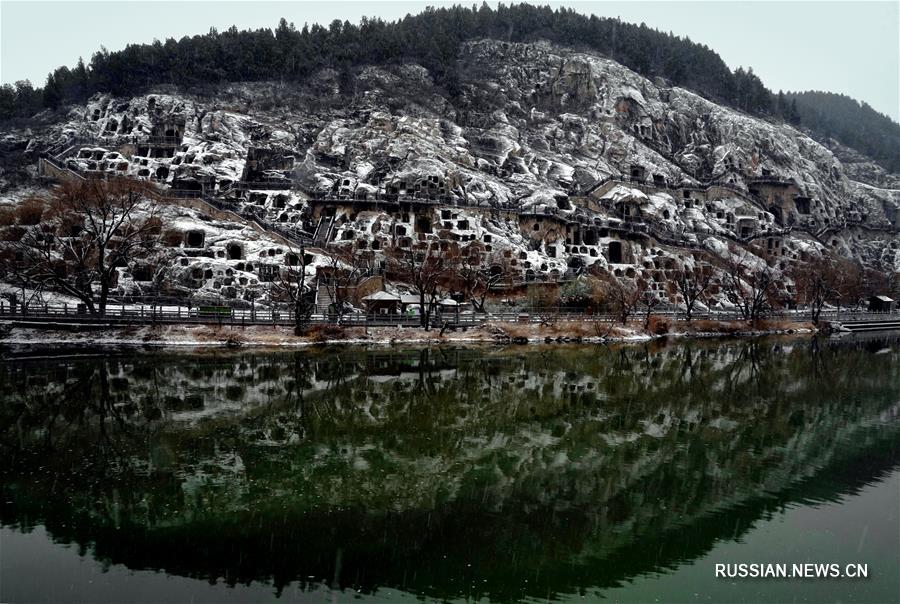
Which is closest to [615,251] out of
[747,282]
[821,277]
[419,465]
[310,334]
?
[747,282]

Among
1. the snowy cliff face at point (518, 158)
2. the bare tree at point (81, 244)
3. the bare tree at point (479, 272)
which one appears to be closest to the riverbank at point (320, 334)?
the bare tree at point (81, 244)

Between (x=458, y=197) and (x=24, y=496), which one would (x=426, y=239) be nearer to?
(x=458, y=197)

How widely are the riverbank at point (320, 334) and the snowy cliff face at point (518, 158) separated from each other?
622 inches

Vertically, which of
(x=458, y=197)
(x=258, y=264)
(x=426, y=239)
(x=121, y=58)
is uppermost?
(x=121, y=58)

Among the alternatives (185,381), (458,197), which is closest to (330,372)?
(185,381)

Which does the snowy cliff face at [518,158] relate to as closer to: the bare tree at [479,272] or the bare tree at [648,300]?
the bare tree at [479,272]

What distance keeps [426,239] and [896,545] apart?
69.7 m

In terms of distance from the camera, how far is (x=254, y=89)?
11550 centimetres

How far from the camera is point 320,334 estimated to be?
5172 centimetres

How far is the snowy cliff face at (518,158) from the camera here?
8638 cm

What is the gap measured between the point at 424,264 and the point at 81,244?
1425 inches

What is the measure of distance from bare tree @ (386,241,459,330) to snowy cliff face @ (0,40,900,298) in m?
4.29

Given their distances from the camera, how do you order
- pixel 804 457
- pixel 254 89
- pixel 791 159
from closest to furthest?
pixel 804 457
pixel 254 89
pixel 791 159

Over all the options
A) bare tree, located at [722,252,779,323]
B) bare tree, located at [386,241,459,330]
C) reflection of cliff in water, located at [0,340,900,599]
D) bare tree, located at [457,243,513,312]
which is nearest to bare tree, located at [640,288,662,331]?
bare tree, located at [722,252,779,323]
